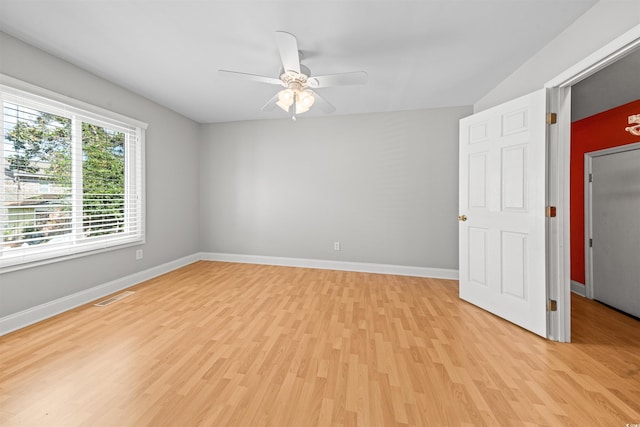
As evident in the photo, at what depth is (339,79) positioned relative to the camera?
2.15 m

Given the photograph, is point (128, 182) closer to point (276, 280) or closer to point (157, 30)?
point (157, 30)

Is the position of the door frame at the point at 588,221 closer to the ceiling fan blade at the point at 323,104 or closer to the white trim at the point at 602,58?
the white trim at the point at 602,58

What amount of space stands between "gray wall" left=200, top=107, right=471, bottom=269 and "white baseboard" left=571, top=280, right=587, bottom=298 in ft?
4.63

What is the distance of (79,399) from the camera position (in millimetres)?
1456

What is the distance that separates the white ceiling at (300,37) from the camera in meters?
1.86

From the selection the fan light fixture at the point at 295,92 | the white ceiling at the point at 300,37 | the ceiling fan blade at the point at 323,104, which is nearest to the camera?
the white ceiling at the point at 300,37

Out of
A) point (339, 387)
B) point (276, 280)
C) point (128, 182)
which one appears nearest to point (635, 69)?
point (339, 387)

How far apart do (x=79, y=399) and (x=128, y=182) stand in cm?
278

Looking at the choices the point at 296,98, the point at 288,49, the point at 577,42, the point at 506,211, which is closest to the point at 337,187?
the point at 296,98

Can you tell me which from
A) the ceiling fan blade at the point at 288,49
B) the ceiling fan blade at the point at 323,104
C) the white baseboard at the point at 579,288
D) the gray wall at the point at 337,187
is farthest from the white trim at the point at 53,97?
the white baseboard at the point at 579,288

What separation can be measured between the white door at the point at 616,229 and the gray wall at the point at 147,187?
5.87m

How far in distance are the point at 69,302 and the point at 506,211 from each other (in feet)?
15.2

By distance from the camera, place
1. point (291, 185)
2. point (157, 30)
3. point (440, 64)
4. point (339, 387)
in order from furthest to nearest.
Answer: point (291, 185)
point (440, 64)
point (157, 30)
point (339, 387)

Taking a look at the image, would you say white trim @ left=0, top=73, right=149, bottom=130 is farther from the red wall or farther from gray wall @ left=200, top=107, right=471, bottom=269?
the red wall
